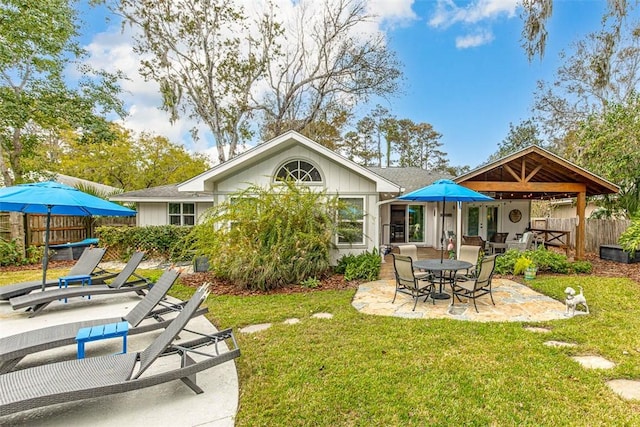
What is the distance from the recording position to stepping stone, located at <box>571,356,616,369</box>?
4.02m

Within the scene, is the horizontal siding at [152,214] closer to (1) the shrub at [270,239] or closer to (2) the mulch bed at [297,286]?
(2) the mulch bed at [297,286]

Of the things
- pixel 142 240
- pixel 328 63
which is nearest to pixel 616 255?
pixel 328 63

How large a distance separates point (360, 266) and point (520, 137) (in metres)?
29.7

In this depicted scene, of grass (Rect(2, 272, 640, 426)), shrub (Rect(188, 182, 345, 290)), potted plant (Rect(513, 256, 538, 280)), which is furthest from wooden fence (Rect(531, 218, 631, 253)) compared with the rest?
shrub (Rect(188, 182, 345, 290))

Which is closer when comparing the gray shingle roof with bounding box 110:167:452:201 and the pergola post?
the pergola post

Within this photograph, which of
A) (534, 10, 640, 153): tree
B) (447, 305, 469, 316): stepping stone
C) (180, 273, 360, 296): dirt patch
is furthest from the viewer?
(534, 10, 640, 153): tree

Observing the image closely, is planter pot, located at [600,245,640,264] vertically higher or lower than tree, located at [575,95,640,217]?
lower

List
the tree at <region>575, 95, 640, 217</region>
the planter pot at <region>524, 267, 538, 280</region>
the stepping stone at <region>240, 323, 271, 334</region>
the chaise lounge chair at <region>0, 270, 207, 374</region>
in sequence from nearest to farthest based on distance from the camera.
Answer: the chaise lounge chair at <region>0, 270, 207, 374</region> → the stepping stone at <region>240, 323, 271, 334</region> → the planter pot at <region>524, 267, 538, 280</region> → the tree at <region>575, 95, 640, 217</region>

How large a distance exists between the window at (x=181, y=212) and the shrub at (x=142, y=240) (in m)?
2.59

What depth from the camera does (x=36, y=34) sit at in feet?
42.2

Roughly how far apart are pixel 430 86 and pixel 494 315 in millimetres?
19363

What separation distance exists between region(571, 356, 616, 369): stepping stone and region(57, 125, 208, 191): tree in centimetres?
2393

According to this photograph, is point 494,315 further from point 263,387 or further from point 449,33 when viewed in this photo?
point 449,33

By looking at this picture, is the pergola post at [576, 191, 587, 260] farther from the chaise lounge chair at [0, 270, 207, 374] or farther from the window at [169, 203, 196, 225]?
the window at [169, 203, 196, 225]
